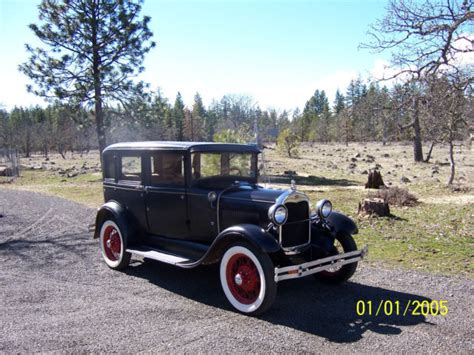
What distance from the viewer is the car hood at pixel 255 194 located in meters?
4.75

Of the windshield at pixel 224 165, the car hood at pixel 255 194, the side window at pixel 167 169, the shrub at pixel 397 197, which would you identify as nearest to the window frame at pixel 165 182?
the side window at pixel 167 169

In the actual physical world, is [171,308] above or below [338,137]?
below

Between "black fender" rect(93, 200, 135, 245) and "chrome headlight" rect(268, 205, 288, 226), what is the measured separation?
7.98 ft

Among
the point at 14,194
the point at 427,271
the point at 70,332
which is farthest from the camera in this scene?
the point at 14,194

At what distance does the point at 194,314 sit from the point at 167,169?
6.83 feet

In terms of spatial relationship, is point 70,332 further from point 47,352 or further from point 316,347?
point 316,347

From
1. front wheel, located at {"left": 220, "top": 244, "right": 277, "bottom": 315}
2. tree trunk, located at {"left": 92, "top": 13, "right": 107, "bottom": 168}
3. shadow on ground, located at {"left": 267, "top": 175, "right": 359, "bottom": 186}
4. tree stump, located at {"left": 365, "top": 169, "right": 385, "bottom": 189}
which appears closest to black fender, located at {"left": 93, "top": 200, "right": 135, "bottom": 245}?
front wheel, located at {"left": 220, "top": 244, "right": 277, "bottom": 315}

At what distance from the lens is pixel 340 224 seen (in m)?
5.22

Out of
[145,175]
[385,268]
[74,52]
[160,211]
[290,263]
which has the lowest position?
[385,268]

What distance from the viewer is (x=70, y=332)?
12.9ft

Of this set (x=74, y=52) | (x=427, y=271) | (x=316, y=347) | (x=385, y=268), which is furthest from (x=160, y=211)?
(x=74, y=52)

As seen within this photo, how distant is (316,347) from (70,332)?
7.88 ft

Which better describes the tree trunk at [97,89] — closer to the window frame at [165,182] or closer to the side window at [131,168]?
the side window at [131,168]

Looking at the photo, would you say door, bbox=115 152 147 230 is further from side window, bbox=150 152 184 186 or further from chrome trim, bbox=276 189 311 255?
chrome trim, bbox=276 189 311 255
